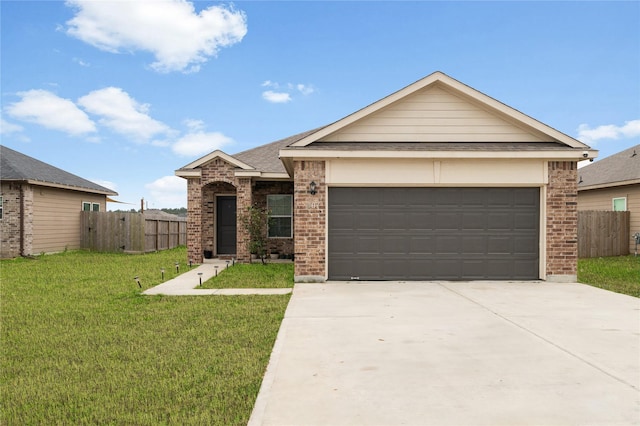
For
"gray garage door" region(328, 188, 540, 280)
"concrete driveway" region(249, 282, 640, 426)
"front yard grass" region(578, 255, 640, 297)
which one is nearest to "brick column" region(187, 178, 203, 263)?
"gray garage door" region(328, 188, 540, 280)

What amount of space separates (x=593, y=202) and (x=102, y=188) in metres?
27.9

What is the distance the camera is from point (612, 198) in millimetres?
19844

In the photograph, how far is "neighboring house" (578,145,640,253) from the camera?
723 inches

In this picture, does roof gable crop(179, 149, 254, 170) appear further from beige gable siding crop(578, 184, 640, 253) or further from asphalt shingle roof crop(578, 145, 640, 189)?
beige gable siding crop(578, 184, 640, 253)

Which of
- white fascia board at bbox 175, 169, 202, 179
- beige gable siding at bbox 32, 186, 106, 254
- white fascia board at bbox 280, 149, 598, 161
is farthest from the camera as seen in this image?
beige gable siding at bbox 32, 186, 106, 254

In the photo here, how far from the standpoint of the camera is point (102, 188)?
939 inches

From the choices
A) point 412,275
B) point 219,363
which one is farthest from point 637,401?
point 412,275

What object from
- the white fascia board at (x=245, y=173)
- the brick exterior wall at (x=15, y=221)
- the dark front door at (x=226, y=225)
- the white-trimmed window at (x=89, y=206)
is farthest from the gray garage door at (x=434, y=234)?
the white-trimmed window at (x=89, y=206)

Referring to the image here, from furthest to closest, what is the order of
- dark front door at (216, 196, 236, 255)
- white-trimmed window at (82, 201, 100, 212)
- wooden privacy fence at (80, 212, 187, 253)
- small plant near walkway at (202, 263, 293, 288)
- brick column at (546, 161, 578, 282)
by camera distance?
white-trimmed window at (82, 201, 100, 212), wooden privacy fence at (80, 212, 187, 253), dark front door at (216, 196, 236, 255), brick column at (546, 161, 578, 282), small plant near walkway at (202, 263, 293, 288)

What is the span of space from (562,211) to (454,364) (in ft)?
25.5

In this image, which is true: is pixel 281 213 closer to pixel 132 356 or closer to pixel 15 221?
pixel 132 356

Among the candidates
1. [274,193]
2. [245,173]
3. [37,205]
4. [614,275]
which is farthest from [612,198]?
[37,205]

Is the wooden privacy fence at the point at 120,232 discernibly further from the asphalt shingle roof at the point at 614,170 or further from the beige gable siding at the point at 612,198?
the beige gable siding at the point at 612,198

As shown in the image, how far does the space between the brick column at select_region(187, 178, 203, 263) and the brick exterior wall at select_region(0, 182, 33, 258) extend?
8.72 meters
